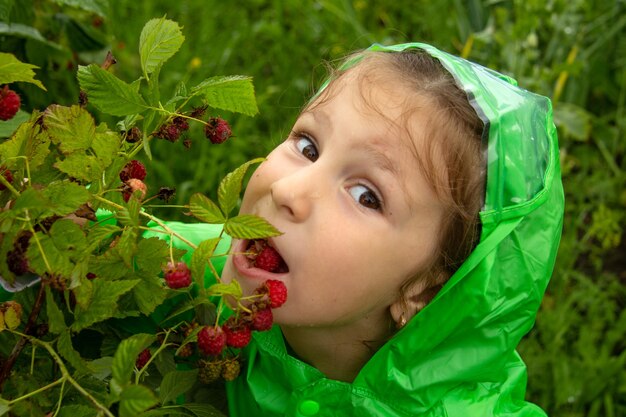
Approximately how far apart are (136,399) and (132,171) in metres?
0.33

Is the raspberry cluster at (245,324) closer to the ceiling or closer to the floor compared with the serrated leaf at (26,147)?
closer to the floor

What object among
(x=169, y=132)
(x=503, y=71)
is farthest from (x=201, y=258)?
(x=503, y=71)

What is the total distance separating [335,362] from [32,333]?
0.58 m

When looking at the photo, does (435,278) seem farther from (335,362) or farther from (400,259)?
(335,362)

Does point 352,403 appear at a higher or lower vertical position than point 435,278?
lower

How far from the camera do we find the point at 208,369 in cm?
112

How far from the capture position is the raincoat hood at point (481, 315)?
1267mm

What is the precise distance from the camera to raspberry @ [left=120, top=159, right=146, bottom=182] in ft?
3.29

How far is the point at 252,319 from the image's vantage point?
38.9 inches

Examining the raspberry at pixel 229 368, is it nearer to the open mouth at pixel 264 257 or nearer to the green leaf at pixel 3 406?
the open mouth at pixel 264 257

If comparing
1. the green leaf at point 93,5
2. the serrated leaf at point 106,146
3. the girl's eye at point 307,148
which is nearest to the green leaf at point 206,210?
the serrated leaf at point 106,146

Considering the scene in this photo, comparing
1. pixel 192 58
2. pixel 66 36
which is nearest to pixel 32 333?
pixel 66 36

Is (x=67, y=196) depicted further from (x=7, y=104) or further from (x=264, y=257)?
(x=264, y=257)

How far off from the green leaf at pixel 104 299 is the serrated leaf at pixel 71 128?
0.49 ft
